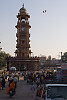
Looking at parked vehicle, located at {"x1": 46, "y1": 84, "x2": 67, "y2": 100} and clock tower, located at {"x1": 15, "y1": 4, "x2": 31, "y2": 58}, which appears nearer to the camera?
parked vehicle, located at {"x1": 46, "y1": 84, "x2": 67, "y2": 100}

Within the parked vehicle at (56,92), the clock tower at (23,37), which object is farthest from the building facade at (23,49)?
the parked vehicle at (56,92)

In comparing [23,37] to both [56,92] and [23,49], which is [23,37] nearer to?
[23,49]

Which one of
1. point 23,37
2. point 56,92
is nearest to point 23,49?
point 23,37

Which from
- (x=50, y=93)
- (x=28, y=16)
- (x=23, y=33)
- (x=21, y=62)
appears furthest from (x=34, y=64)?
(x=50, y=93)

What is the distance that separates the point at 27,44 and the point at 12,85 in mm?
71618

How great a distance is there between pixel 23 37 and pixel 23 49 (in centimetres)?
491

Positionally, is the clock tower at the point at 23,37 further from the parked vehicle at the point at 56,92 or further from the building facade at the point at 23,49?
the parked vehicle at the point at 56,92

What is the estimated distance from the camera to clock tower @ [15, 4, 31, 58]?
3516 inches

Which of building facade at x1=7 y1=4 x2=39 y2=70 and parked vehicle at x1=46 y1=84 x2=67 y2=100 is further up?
building facade at x1=7 y1=4 x2=39 y2=70

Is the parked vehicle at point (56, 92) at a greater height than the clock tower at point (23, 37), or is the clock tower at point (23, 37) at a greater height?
the clock tower at point (23, 37)

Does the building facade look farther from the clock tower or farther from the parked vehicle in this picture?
the parked vehicle

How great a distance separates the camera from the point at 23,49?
89188 millimetres

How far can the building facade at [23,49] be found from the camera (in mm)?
86625

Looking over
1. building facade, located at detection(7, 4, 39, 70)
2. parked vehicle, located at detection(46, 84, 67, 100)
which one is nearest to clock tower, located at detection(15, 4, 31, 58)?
building facade, located at detection(7, 4, 39, 70)
